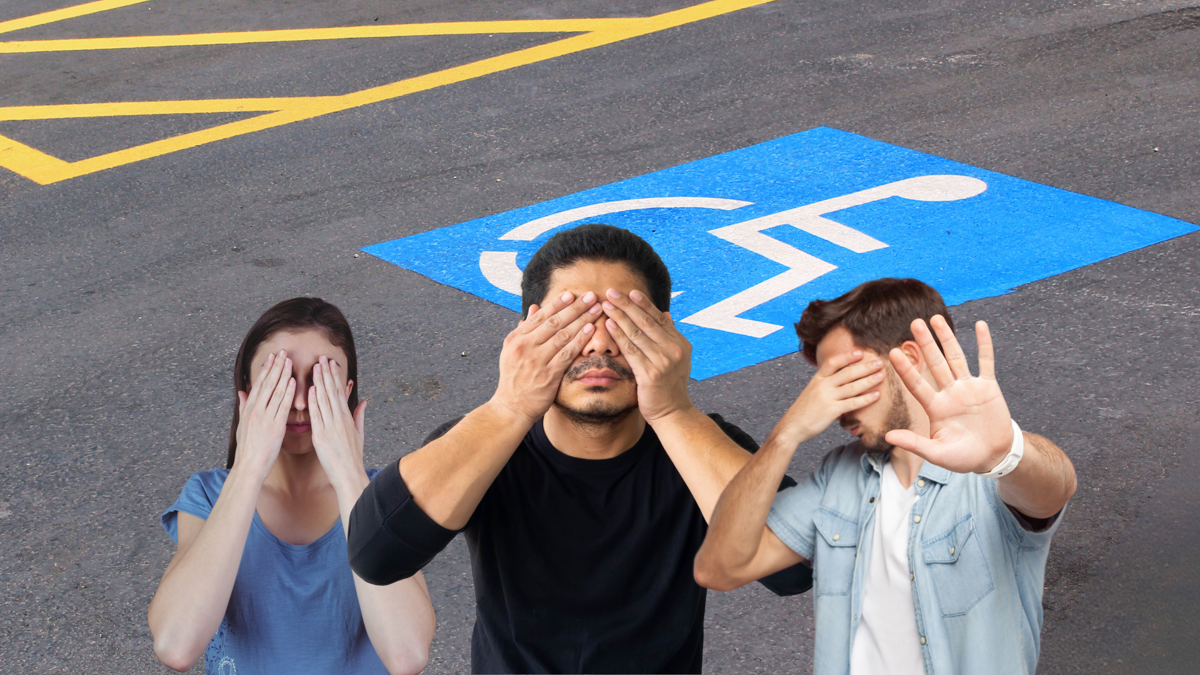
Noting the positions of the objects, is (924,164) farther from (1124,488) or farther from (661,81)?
(1124,488)

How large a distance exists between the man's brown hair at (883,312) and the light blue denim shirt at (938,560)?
24cm

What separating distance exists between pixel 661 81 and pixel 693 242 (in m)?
3.39

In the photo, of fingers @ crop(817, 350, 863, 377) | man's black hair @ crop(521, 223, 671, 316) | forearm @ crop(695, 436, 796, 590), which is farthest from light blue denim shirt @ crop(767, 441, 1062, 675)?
man's black hair @ crop(521, 223, 671, 316)

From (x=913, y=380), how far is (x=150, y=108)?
9.65m

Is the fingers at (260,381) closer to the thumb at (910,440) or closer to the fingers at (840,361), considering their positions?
the fingers at (840,361)

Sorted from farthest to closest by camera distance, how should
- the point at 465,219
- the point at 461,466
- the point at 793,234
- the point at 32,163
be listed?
the point at 32,163 < the point at 465,219 < the point at 793,234 < the point at 461,466

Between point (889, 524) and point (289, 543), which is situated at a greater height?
point (889, 524)

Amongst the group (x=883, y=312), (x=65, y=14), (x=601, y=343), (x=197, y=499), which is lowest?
(x=65, y=14)

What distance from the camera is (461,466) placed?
259 cm

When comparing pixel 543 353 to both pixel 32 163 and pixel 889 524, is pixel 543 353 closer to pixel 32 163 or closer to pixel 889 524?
pixel 889 524

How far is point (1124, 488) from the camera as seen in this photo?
15.9 ft

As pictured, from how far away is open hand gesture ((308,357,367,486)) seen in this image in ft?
9.08

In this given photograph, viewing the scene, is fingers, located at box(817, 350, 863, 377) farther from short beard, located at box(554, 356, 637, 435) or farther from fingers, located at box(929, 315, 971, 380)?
short beard, located at box(554, 356, 637, 435)

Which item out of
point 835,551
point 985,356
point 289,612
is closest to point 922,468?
point 835,551
